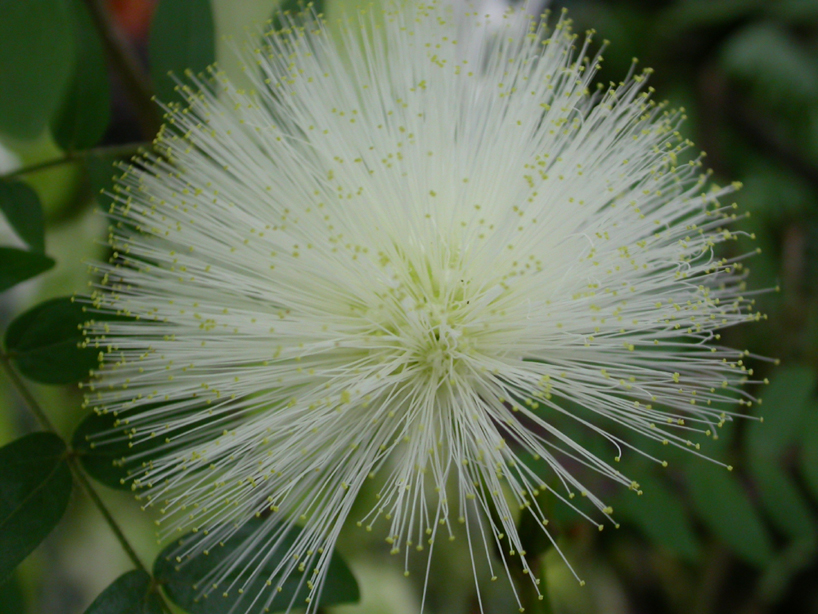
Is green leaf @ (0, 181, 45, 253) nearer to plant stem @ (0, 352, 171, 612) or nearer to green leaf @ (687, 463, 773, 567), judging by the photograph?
plant stem @ (0, 352, 171, 612)

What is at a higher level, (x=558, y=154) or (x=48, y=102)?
(x=558, y=154)

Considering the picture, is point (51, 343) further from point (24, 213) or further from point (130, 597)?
point (130, 597)

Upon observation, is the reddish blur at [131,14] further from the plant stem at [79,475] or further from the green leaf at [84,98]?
the plant stem at [79,475]

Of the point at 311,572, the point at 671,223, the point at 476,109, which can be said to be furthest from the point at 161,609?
the point at 671,223

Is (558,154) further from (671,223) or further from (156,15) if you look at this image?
(156,15)

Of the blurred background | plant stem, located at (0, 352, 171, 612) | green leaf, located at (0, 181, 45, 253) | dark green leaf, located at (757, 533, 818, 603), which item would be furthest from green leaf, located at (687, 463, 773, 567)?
green leaf, located at (0, 181, 45, 253)

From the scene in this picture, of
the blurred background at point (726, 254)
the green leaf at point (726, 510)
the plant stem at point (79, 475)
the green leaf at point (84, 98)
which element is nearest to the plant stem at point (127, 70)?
the blurred background at point (726, 254)
